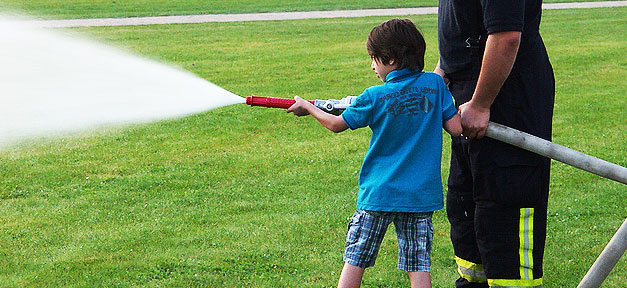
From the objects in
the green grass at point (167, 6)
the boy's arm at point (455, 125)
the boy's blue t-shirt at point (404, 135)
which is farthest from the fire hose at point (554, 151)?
the green grass at point (167, 6)

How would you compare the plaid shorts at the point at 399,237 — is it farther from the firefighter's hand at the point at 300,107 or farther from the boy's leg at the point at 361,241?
the firefighter's hand at the point at 300,107

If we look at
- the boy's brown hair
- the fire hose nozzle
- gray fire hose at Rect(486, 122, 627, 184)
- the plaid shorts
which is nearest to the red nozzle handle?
the fire hose nozzle

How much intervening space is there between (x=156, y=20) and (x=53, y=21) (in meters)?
2.27

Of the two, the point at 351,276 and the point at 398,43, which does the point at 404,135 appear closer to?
the point at 398,43

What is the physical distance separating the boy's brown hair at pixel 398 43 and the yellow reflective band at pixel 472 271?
1.06 m

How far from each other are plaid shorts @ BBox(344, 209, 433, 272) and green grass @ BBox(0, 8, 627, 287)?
2.81ft

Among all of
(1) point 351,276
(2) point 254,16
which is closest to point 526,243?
(1) point 351,276

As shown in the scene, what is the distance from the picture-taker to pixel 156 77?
542cm

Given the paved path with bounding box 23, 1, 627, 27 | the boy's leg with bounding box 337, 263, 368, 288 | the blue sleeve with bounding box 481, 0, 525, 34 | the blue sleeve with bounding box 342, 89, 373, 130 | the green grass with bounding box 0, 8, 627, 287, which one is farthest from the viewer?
the paved path with bounding box 23, 1, 627, 27

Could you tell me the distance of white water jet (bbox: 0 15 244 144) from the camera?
16.3 ft

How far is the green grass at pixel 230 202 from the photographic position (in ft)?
15.5

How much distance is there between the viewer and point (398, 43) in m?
3.46

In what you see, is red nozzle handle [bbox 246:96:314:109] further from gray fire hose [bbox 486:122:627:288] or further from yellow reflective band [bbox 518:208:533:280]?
yellow reflective band [bbox 518:208:533:280]

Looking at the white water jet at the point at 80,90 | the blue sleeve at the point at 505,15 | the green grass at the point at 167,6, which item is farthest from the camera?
the green grass at the point at 167,6
